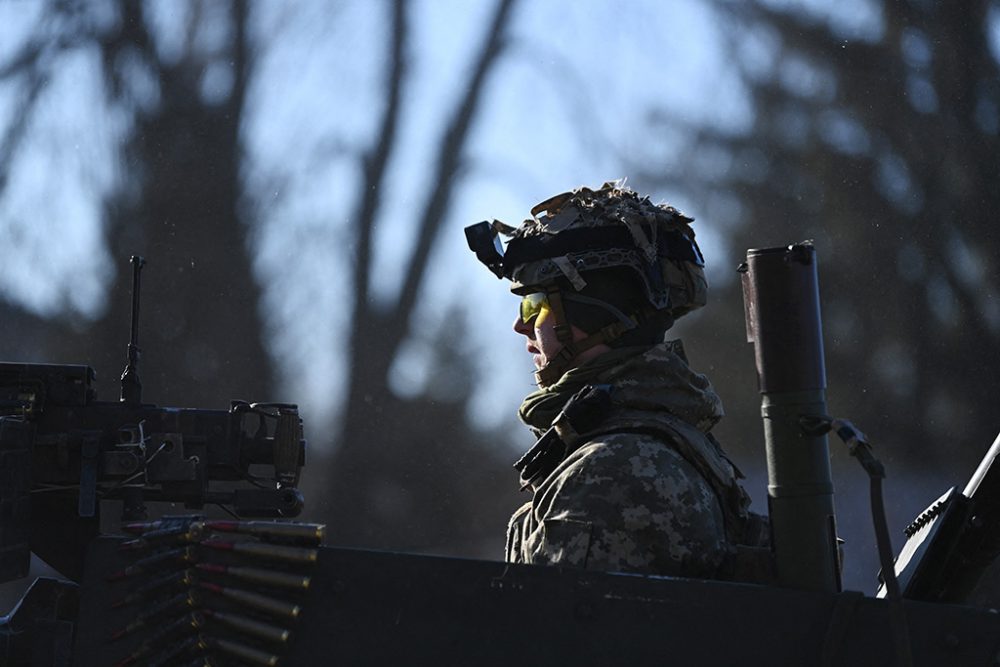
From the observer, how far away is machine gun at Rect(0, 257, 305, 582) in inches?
130

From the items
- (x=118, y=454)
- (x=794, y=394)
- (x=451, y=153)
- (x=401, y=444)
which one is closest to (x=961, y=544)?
(x=794, y=394)

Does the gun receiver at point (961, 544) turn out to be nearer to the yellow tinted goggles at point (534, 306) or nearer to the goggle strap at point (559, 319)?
the goggle strap at point (559, 319)

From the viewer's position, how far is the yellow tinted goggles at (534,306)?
10.8 feet

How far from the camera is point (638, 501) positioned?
269 cm

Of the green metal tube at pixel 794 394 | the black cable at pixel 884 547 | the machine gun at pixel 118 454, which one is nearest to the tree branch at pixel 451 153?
the machine gun at pixel 118 454

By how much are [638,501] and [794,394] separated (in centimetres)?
47

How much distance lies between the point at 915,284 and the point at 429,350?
341 centimetres

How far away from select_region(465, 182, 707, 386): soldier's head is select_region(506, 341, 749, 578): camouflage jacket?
257mm

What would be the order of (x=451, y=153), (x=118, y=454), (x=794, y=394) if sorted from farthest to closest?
(x=451, y=153) → (x=118, y=454) → (x=794, y=394)

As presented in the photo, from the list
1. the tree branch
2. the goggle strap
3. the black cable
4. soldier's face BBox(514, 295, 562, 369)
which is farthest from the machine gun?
the tree branch

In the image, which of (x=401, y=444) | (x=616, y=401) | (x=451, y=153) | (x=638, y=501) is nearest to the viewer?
(x=638, y=501)

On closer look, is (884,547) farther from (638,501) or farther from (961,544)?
(961,544)

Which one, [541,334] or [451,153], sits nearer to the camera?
[541,334]

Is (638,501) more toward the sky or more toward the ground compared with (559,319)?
more toward the ground
